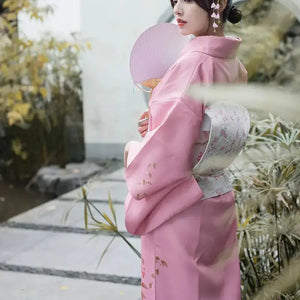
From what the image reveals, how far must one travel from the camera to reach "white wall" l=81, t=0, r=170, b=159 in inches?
159

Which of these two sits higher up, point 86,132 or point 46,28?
point 46,28

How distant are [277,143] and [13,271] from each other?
5.15 feet

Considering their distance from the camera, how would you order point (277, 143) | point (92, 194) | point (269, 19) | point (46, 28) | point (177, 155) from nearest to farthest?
point (269, 19)
point (177, 155)
point (277, 143)
point (92, 194)
point (46, 28)

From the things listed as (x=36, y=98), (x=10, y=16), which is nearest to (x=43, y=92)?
(x=36, y=98)

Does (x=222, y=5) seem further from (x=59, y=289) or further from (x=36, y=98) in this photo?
(x=36, y=98)

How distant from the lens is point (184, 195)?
122 cm

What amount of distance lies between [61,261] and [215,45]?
1809 mm

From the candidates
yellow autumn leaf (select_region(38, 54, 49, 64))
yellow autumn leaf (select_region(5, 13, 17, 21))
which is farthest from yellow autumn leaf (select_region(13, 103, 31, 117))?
yellow autumn leaf (select_region(5, 13, 17, 21))

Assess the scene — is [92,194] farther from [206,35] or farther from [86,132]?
[206,35]

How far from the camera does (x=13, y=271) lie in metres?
2.56

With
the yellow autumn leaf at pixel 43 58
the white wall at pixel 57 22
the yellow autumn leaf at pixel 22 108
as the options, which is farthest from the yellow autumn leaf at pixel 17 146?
the white wall at pixel 57 22

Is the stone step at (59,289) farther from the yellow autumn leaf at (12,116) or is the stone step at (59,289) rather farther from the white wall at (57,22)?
the white wall at (57,22)

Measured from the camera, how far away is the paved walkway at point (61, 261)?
2.31 meters

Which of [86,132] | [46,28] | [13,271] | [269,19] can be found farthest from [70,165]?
[269,19]
